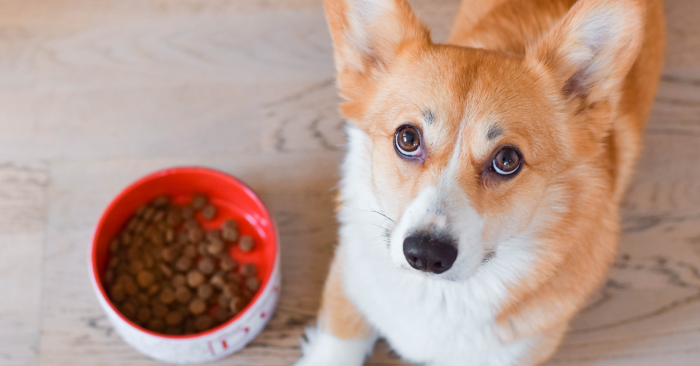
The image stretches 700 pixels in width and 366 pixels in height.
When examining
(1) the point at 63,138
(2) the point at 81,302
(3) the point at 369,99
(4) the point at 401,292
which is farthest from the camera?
(1) the point at 63,138

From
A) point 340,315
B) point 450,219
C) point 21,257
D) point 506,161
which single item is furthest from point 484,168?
point 21,257

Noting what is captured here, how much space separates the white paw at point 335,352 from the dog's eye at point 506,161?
0.86 metres

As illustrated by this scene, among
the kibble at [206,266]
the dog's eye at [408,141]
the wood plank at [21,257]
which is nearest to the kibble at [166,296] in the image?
the kibble at [206,266]

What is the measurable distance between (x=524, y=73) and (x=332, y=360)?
112 centimetres

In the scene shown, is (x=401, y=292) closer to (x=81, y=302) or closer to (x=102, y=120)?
(x=81, y=302)

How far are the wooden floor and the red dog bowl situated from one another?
0.11 meters

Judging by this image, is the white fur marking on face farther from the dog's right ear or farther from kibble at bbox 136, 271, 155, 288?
kibble at bbox 136, 271, 155, 288

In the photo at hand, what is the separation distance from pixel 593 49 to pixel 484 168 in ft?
1.29

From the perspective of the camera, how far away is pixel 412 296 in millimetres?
1583

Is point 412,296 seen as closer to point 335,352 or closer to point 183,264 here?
point 335,352

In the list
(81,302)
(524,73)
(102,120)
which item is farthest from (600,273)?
(102,120)

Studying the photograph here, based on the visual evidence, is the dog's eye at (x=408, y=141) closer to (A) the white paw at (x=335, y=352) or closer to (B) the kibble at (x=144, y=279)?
(A) the white paw at (x=335, y=352)

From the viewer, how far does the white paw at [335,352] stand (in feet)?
6.11

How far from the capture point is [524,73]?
1375mm
